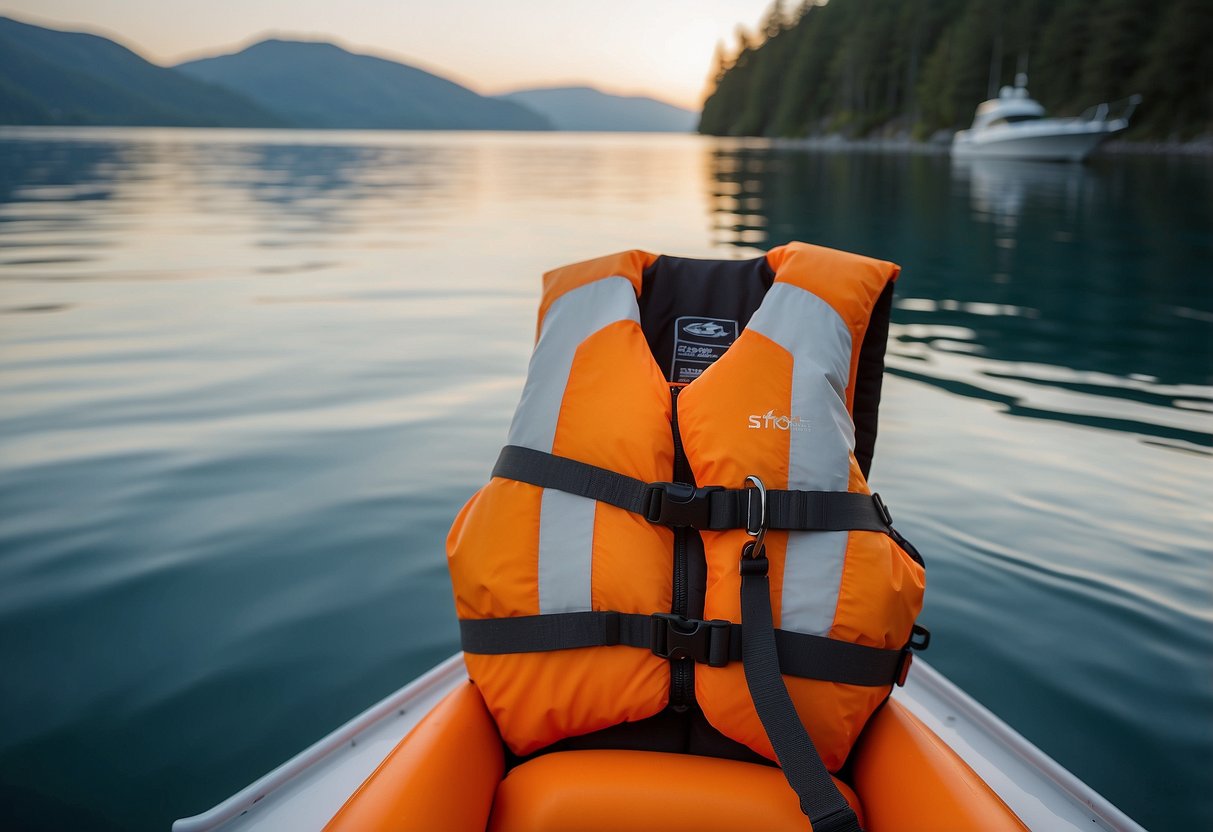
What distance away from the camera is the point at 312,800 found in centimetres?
164

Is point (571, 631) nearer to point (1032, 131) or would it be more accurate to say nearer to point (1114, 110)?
point (1032, 131)

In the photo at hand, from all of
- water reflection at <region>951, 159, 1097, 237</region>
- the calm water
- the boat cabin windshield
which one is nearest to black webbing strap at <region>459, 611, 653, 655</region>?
the calm water

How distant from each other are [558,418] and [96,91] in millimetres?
172717

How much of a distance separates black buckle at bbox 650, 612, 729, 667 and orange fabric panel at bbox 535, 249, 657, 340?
2.33 feet

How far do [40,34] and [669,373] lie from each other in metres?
251

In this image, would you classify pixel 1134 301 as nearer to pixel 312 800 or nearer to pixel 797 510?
pixel 797 510

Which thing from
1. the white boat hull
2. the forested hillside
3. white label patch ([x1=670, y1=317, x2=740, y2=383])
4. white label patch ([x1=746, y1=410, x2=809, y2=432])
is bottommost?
white label patch ([x1=746, y1=410, x2=809, y2=432])

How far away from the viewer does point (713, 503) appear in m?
1.51

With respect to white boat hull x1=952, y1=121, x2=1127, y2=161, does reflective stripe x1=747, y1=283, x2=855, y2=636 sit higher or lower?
lower

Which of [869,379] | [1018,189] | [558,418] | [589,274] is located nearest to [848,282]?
[869,379]

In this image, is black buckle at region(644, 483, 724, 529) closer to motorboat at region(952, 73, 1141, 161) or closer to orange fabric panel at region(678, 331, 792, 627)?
orange fabric panel at region(678, 331, 792, 627)

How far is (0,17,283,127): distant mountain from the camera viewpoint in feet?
386

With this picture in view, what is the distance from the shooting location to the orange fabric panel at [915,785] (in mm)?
1271

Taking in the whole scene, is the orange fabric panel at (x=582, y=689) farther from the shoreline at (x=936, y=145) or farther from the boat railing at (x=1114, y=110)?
the boat railing at (x=1114, y=110)
